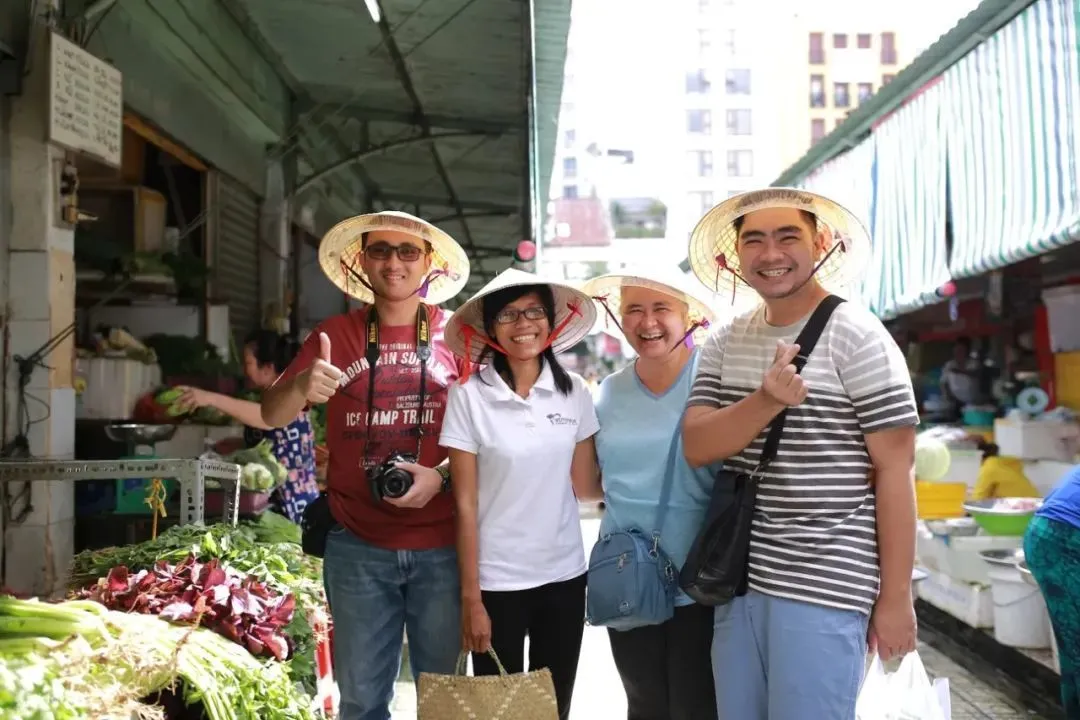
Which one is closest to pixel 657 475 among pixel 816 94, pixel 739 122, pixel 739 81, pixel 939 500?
pixel 939 500

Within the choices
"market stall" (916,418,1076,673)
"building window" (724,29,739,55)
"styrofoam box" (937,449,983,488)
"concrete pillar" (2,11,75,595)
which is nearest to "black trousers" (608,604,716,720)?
"market stall" (916,418,1076,673)

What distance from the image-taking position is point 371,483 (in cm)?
268

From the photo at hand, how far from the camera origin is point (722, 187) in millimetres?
75250

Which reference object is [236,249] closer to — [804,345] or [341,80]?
[341,80]

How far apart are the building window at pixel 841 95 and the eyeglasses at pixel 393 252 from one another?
2814 inches

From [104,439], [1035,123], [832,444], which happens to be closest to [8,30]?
[104,439]

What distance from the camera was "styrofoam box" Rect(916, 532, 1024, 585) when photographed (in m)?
5.85

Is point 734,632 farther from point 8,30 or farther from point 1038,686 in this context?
point 8,30

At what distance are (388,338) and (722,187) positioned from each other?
75.5 metres

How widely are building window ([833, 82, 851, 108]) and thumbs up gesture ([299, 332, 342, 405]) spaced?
236 feet

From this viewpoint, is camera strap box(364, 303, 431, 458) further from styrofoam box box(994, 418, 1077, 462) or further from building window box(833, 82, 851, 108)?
building window box(833, 82, 851, 108)

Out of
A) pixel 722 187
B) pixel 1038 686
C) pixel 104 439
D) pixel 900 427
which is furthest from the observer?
pixel 722 187

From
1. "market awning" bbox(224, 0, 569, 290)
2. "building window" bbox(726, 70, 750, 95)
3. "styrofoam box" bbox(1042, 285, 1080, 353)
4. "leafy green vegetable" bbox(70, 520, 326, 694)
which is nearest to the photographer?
"leafy green vegetable" bbox(70, 520, 326, 694)

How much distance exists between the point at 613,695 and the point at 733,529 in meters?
2.96
